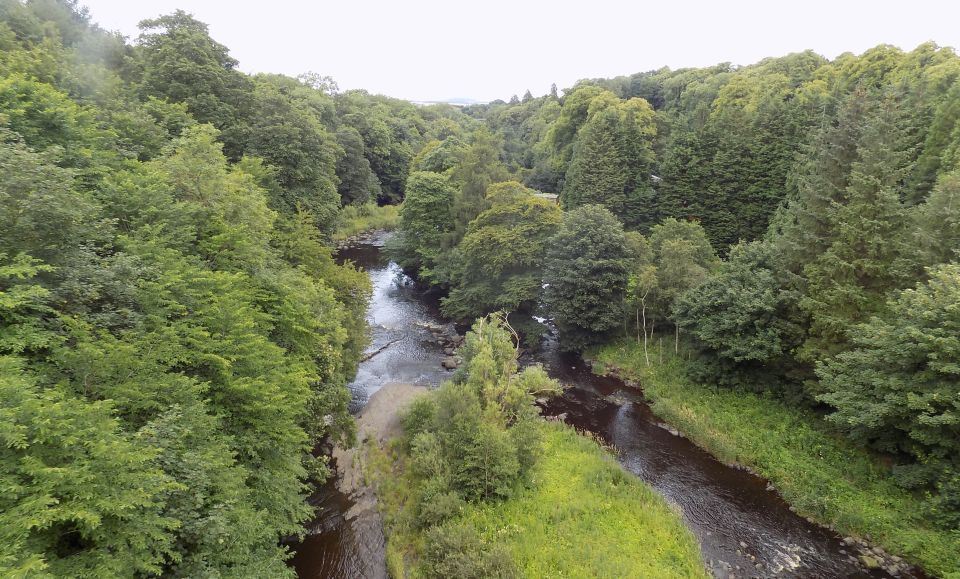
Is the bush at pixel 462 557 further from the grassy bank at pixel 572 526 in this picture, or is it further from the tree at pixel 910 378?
the tree at pixel 910 378

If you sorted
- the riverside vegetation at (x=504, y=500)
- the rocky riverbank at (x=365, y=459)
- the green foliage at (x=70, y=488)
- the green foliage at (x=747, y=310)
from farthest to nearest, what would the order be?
the green foliage at (x=747, y=310) → the rocky riverbank at (x=365, y=459) → the riverside vegetation at (x=504, y=500) → the green foliage at (x=70, y=488)

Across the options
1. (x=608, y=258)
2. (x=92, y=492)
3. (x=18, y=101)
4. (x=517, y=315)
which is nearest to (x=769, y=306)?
(x=608, y=258)

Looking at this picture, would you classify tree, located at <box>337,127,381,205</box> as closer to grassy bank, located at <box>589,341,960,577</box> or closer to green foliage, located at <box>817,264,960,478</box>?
grassy bank, located at <box>589,341,960,577</box>

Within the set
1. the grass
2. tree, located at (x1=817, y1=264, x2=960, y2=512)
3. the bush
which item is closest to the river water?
the bush

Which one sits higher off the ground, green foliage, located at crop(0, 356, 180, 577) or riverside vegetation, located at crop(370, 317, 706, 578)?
green foliage, located at crop(0, 356, 180, 577)

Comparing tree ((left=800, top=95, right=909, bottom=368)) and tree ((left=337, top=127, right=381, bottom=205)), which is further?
tree ((left=337, top=127, right=381, bottom=205))

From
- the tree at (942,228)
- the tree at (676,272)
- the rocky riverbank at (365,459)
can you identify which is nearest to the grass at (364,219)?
the rocky riverbank at (365,459)

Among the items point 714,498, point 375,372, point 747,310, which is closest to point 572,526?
point 714,498
